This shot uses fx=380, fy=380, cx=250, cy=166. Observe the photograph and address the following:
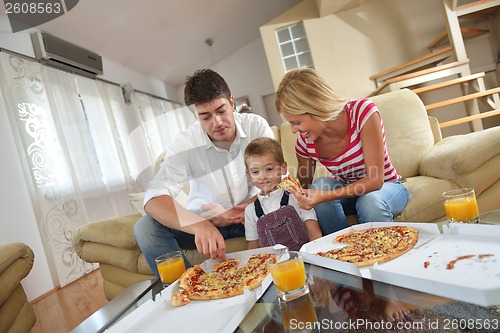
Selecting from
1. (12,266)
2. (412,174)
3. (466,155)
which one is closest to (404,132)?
(412,174)

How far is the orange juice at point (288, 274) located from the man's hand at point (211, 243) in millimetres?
442

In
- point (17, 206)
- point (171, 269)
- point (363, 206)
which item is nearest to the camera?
point (171, 269)

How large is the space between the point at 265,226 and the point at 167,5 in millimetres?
3970

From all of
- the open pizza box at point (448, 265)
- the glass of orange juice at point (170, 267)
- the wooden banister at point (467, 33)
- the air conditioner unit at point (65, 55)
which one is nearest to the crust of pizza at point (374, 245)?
the open pizza box at point (448, 265)

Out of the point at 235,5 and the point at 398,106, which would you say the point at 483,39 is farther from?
the point at 398,106

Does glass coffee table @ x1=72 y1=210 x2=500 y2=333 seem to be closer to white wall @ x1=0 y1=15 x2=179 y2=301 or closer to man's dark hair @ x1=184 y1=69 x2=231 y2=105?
man's dark hair @ x1=184 y1=69 x2=231 y2=105

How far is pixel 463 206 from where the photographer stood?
104 cm

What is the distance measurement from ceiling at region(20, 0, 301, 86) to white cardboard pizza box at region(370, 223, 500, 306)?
383 centimetres

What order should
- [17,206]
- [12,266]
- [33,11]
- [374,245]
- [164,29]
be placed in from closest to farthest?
[374,245], [12,266], [17,206], [33,11], [164,29]

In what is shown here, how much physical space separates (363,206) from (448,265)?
737 millimetres

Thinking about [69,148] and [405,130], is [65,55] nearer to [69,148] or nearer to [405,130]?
[69,148]

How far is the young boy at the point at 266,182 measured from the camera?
5.03ft

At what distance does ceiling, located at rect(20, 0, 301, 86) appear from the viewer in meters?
4.00

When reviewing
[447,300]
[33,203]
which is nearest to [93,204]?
[33,203]
